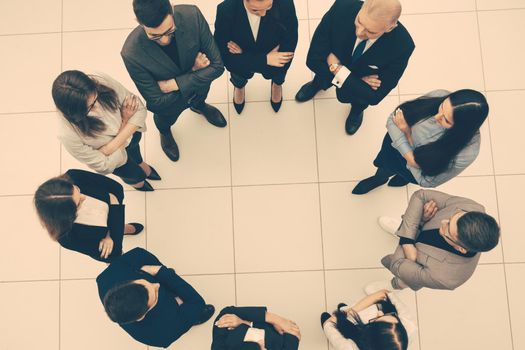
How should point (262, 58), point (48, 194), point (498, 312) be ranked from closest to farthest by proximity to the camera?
point (48, 194), point (262, 58), point (498, 312)

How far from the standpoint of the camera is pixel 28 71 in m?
3.51

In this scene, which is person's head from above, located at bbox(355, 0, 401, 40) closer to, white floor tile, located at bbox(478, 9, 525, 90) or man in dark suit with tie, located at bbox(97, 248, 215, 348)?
white floor tile, located at bbox(478, 9, 525, 90)

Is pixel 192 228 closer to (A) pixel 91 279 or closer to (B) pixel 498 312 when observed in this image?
(A) pixel 91 279

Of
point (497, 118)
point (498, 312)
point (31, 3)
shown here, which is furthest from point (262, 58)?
point (498, 312)

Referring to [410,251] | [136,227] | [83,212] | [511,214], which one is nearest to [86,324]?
[136,227]

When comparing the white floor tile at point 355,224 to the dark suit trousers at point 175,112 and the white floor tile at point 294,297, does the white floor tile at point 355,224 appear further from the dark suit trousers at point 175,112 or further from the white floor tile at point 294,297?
the dark suit trousers at point 175,112

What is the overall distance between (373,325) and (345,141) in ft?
5.20

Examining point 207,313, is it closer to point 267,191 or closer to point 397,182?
point 267,191

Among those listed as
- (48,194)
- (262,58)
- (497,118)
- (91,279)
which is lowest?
(91,279)

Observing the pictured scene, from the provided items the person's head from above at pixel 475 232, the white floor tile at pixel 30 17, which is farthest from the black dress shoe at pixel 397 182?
the white floor tile at pixel 30 17

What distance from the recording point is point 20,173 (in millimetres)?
3363

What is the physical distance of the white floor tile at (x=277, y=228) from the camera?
3.24 meters

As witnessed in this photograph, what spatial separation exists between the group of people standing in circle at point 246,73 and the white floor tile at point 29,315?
1.08 m

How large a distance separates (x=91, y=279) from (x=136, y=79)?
179 cm
